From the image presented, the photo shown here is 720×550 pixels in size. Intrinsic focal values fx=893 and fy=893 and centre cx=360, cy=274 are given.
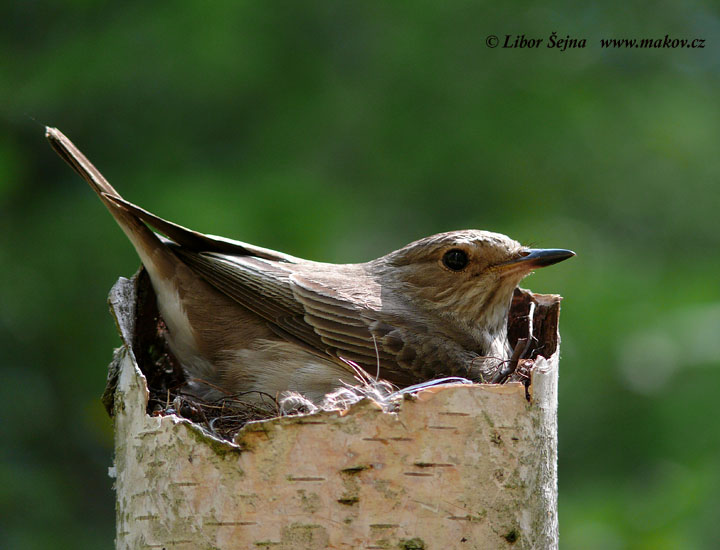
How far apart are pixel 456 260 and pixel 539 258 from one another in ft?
1.41

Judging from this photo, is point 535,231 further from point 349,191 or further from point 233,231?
point 233,231

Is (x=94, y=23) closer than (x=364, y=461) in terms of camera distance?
No

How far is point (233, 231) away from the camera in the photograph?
6414 millimetres

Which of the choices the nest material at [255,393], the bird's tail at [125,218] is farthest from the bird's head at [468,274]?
the bird's tail at [125,218]

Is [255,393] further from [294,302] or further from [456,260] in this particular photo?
[456,260]

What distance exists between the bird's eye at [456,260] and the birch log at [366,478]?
1.31 metres

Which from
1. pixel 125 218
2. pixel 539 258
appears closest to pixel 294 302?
pixel 125 218

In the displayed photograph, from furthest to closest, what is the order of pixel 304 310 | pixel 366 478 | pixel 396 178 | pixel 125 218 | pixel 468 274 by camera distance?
pixel 396 178 → pixel 468 274 → pixel 304 310 → pixel 125 218 → pixel 366 478

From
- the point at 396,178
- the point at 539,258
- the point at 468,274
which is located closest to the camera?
the point at 539,258

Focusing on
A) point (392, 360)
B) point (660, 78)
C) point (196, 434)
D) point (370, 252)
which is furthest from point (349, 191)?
point (196, 434)

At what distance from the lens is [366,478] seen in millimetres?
3008

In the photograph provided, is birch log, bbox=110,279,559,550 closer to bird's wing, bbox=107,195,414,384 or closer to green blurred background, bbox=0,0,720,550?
bird's wing, bbox=107,195,414,384

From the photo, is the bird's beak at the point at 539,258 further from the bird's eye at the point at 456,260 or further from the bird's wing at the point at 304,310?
the bird's wing at the point at 304,310

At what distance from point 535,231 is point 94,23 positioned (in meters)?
4.04
